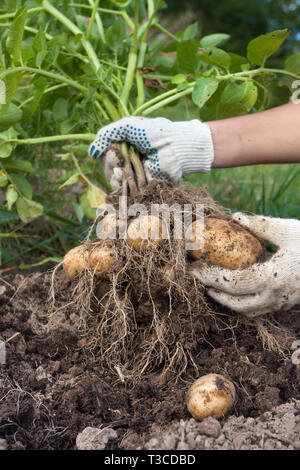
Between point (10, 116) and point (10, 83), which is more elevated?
point (10, 83)

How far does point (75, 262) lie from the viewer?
5.29ft

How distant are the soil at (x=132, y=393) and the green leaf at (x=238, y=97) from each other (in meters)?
0.85

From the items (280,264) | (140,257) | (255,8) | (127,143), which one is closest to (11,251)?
(127,143)

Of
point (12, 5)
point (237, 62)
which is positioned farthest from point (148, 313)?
point (12, 5)

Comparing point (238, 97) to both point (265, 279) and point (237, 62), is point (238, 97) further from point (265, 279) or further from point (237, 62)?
point (265, 279)

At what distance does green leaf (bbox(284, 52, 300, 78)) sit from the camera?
1733 mm

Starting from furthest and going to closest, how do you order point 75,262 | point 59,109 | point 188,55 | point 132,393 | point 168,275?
point 59,109 → point 188,55 → point 75,262 → point 168,275 → point 132,393

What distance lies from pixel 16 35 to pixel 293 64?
3.40ft

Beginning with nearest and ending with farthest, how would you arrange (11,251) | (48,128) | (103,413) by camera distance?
(103,413), (11,251), (48,128)

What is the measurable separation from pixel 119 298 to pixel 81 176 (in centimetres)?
65

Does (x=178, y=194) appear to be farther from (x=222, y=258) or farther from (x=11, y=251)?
(x=11, y=251)

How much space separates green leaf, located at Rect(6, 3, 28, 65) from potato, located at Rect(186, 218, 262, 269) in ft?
2.80

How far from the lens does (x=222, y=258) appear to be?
1.48m

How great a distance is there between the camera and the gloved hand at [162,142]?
177cm
